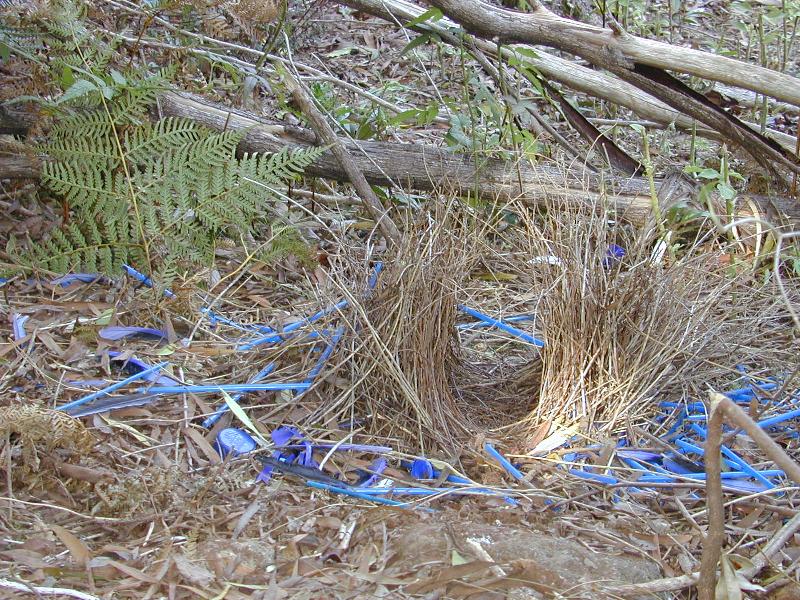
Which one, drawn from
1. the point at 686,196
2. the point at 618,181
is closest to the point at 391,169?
the point at 618,181

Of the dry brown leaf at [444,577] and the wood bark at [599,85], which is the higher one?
the wood bark at [599,85]

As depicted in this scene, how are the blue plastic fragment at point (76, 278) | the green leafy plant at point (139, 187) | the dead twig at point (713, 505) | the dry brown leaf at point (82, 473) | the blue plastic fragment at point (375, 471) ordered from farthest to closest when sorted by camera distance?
the blue plastic fragment at point (76, 278) < the green leafy plant at point (139, 187) < the blue plastic fragment at point (375, 471) < the dry brown leaf at point (82, 473) < the dead twig at point (713, 505)

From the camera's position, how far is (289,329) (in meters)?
3.02

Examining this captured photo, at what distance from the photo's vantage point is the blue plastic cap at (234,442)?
97.3 inches

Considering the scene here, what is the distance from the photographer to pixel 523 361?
3.14 m

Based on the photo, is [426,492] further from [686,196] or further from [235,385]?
[686,196]

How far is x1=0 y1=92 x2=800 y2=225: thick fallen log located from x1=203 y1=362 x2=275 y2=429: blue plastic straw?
108cm

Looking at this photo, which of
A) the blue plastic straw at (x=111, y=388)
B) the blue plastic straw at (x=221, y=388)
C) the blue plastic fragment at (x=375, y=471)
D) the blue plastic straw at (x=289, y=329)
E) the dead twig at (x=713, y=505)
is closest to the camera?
the dead twig at (x=713, y=505)

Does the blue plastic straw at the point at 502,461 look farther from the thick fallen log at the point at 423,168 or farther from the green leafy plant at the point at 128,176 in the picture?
the thick fallen log at the point at 423,168

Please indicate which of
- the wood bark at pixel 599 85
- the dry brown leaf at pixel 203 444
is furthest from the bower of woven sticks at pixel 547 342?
the wood bark at pixel 599 85

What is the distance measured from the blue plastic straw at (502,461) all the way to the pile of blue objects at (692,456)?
135 millimetres

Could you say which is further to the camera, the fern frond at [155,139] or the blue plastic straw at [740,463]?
the fern frond at [155,139]

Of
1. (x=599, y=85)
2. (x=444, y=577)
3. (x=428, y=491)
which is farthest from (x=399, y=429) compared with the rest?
(x=599, y=85)

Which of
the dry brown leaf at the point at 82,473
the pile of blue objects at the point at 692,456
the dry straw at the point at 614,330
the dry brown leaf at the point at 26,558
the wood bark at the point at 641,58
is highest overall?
the wood bark at the point at 641,58
